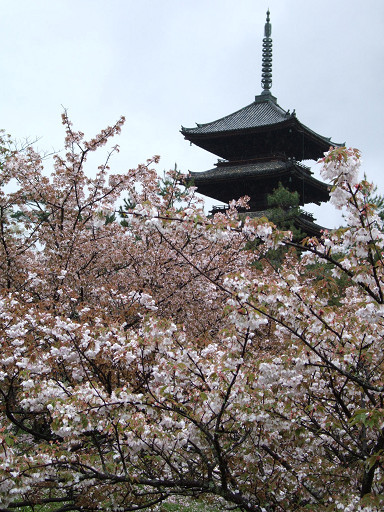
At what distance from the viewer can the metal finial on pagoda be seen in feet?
96.4

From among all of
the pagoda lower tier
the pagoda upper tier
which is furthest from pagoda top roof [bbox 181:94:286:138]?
the pagoda lower tier

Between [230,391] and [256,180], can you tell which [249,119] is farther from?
[230,391]

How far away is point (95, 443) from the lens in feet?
14.8

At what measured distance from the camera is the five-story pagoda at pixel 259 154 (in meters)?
23.5

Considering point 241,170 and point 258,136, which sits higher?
point 258,136

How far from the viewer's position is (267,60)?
30.5 m

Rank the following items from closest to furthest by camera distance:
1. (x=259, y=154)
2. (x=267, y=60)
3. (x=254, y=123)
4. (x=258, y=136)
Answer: (x=254, y=123) → (x=258, y=136) → (x=259, y=154) → (x=267, y=60)

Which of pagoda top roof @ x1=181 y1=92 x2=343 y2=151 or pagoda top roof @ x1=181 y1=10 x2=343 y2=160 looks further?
pagoda top roof @ x1=181 y1=10 x2=343 y2=160

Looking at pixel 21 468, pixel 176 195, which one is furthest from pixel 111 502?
pixel 176 195

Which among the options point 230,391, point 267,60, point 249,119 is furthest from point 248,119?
point 230,391

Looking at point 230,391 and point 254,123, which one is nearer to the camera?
point 230,391

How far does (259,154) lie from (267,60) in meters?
7.71

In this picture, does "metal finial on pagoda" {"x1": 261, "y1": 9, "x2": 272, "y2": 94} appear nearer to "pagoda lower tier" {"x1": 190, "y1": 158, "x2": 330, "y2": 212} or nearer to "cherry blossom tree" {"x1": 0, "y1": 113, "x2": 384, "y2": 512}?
"pagoda lower tier" {"x1": 190, "y1": 158, "x2": 330, "y2": 212}

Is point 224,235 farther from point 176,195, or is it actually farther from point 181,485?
point 176,195
